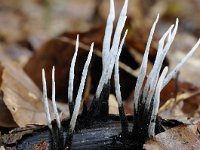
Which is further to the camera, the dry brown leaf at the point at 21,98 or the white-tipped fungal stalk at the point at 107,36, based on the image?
the dry brown leaf at the point at 21,98

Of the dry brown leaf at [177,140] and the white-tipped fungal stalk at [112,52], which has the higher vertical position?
the white-tipped fungal stalk at [112,52]

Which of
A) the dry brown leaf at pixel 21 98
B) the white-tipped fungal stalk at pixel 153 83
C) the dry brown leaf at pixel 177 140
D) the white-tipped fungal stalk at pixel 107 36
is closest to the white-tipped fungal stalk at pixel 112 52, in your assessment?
the white-tipped fungal stalk at pixel 107 36

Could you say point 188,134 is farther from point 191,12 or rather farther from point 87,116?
point 191,12

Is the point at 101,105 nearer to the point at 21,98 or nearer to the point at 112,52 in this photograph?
the point at 112,52

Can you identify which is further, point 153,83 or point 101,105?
point 101,105

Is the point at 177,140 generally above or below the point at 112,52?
below

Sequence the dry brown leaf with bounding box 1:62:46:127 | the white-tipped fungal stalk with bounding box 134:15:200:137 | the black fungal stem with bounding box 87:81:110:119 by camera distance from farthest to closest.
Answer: the dry brown leaf with bounding box 1:62:46:127 → the black fungal stem with bounding box 87:81:110:119 → the white-tipped fungal stalk with bounding box 134:15:200:137

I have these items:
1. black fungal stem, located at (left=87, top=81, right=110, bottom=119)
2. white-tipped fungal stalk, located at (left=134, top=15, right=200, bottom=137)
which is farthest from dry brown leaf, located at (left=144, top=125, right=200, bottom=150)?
black fungal stem, located at (left=87, top=81, right=110, bottom=119)

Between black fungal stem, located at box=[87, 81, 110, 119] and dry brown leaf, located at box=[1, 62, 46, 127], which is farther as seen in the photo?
dry brown leaf, located at box=[1, 62, 46, 127]

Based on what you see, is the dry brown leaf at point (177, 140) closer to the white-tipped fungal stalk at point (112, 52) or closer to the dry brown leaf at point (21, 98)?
the white-tipped fungal stalk at point (112, 52)

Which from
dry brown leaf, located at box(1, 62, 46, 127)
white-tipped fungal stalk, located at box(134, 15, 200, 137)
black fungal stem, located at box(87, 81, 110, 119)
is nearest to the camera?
white-tipped fungal stalk, located at box(134, 15, 200, 137)

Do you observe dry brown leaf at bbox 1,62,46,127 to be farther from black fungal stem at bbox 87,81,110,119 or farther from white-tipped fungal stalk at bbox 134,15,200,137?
white-tipped fungal stalk at bbox 134,15,200,137

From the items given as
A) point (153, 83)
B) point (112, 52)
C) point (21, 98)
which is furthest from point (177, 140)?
point (21, 98)

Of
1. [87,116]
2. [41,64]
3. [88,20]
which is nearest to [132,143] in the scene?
[87,116]
